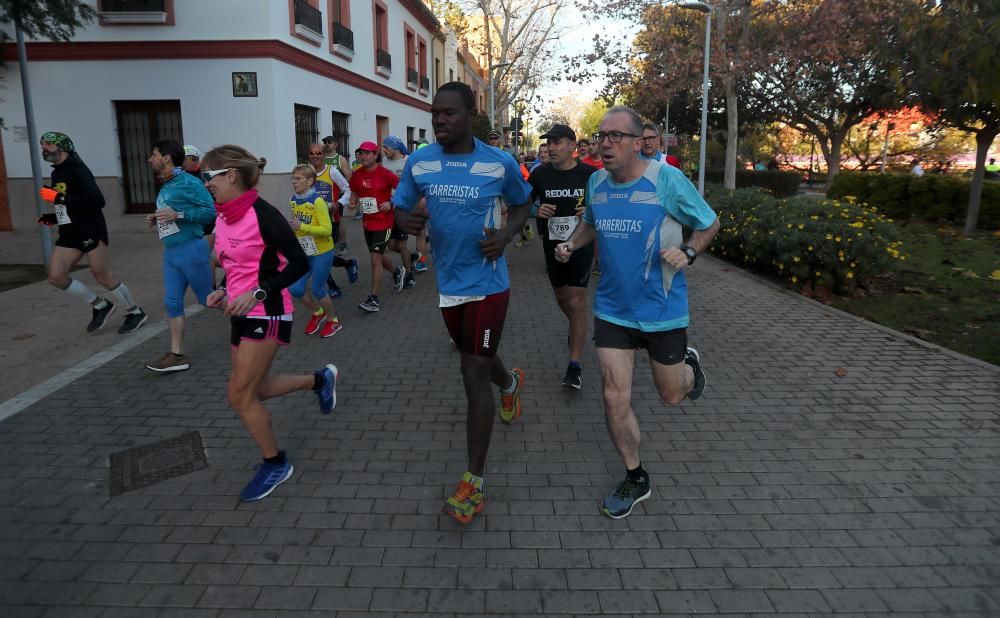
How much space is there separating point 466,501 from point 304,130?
15458 mm

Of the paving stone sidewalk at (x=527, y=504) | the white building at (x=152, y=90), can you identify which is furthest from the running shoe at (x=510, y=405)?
the white building at (x=152, y=90)

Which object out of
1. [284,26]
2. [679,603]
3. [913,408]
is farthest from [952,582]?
[284,26]

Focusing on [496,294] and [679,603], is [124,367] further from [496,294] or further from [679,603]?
[679,603]

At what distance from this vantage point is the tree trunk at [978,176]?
13961 millimetres

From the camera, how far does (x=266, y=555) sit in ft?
9.94

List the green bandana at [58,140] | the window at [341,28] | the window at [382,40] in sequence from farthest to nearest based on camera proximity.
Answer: the window at [382,40], the window at [341,28], the green bandana at [58,140]

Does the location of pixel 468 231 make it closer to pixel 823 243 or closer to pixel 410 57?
pixel 823 243

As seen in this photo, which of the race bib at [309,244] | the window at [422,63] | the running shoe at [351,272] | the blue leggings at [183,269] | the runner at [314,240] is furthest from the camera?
the window at [422,63]

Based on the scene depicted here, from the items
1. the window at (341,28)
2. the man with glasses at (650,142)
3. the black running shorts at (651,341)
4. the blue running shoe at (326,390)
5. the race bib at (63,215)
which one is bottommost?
the blue running shoe at (326,390)

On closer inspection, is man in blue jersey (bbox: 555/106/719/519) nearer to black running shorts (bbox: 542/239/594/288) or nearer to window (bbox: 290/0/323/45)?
black running shorts (bbox: 542/239/594/288)

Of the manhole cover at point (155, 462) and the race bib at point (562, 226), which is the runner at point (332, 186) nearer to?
the race bib at point (562, 226)

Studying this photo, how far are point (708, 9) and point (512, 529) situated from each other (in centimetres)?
1625

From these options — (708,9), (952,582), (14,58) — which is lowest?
(952,582)

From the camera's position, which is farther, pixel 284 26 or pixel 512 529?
pixel 284 26
